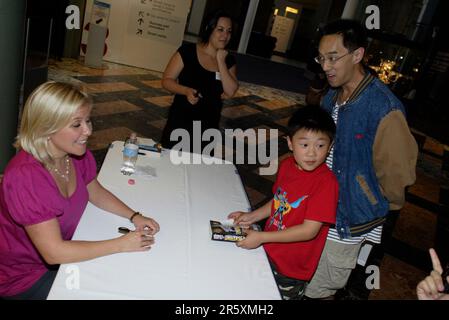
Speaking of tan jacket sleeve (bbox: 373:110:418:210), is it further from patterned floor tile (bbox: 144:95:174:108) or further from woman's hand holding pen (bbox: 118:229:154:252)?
patterned floor tile (bbox: 144:95:174:108)

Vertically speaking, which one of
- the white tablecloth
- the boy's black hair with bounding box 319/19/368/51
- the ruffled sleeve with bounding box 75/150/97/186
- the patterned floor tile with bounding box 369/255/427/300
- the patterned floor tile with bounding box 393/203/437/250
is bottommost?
the patterned floor tile with bounding box 369/255/427/300

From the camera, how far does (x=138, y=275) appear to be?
155 centimetres

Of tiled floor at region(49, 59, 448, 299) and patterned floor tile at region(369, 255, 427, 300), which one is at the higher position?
tiled floor at region(49, 59, 448, 299)

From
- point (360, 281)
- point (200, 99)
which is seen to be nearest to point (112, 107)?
point (200, 99)

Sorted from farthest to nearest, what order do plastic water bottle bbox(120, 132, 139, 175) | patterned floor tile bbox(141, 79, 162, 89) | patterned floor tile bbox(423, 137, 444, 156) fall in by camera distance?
patterned floor tile bbox(423, 137, 444, 156) < patterned floor tile bbox(141, 79, 162, 89) < plastic water bottle bbox(120, 132, 139, 175)

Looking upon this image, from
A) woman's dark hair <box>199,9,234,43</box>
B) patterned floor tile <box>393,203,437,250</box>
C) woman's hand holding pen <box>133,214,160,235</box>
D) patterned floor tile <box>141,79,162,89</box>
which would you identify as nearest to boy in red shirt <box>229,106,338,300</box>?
woman's hand holding pen <box>133,214,160,235</box>

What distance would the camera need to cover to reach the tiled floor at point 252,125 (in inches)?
153

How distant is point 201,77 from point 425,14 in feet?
45.3

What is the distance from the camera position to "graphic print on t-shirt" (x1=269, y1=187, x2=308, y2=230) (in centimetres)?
204

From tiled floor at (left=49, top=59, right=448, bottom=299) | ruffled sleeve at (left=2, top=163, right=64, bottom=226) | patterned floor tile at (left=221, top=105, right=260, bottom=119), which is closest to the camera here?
ruffled sleeve at (left=2, top=163, right=64, bottom=226)

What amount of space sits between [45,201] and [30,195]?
6cm

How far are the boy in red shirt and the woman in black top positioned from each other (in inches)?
49.6

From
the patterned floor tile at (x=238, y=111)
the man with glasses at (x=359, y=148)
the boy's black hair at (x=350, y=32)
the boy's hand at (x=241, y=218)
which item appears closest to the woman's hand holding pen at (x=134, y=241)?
the boy's hand at (x=241, y=218)

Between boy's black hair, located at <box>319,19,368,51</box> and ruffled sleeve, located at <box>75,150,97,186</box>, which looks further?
boy's black hair, located at <box>319,19,368,51</box>
